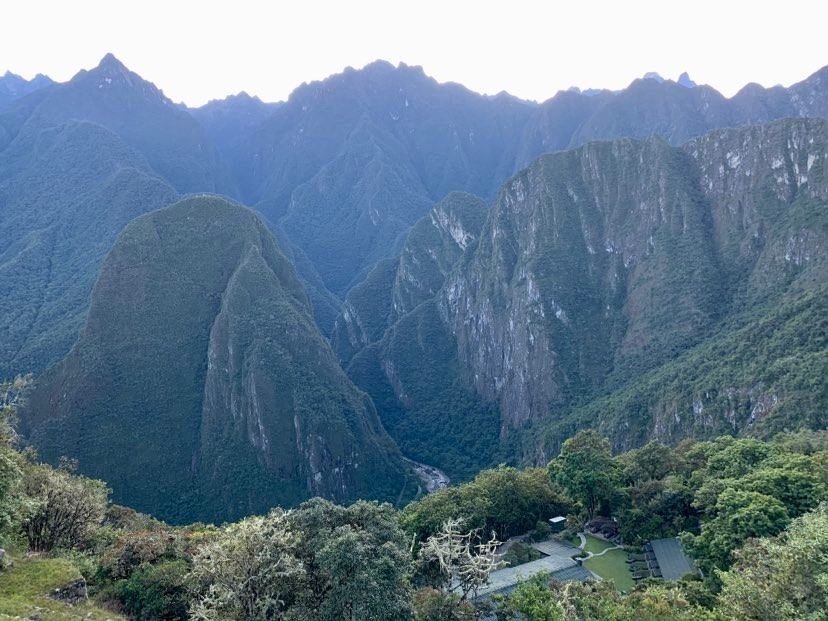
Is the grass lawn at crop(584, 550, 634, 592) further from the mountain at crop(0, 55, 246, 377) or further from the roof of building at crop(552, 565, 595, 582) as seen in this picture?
the mountain at crop(0, 55, 246, 377)

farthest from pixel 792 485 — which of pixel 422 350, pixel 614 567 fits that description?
pixel 422 350

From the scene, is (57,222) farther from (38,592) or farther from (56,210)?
(38,592)

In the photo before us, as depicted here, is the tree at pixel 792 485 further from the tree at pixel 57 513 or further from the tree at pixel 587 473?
the tree at pixel 57 513

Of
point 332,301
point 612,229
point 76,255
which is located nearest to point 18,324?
point 76,255

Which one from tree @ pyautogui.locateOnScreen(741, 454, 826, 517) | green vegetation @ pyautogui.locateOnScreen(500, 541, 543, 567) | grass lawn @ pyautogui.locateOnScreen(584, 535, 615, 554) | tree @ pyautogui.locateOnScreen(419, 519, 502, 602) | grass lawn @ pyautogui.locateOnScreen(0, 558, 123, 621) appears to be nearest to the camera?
grass lawn @ pyautogui.locateOnScreen(0, 558, 123, 621)

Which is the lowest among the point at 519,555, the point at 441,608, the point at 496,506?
the point at 519,555

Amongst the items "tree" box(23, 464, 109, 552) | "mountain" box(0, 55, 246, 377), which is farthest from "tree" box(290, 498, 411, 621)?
"mountain" box(0, 55, 246, 377)

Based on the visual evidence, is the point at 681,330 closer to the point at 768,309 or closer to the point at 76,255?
the point at 768,309
